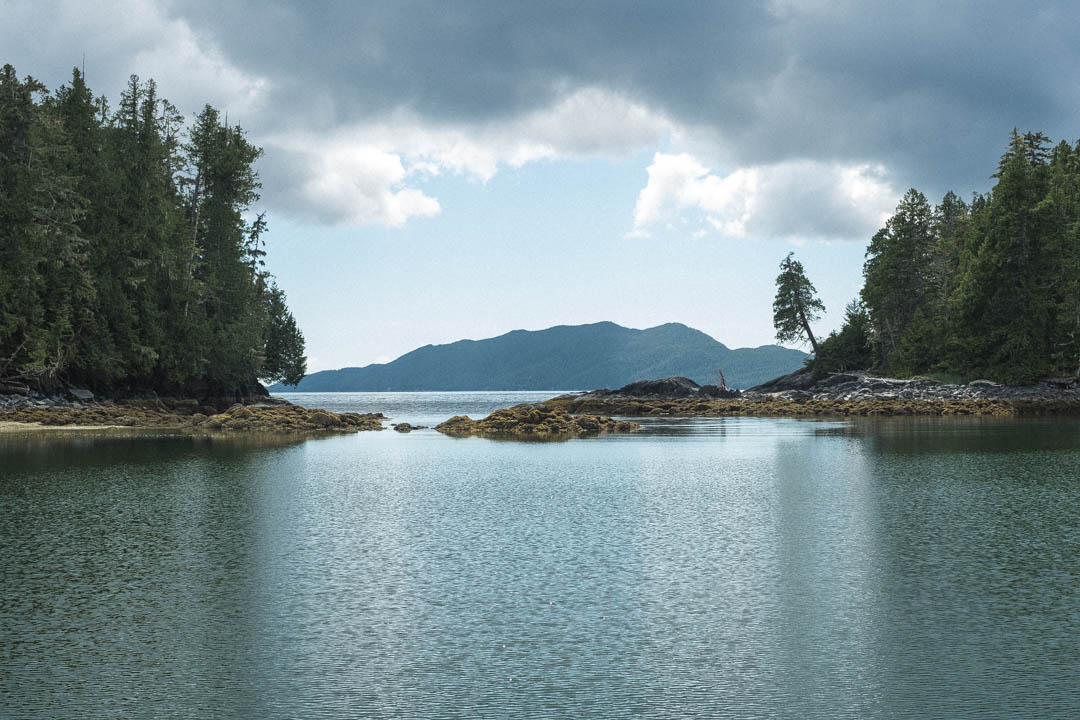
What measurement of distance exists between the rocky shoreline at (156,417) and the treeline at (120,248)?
196cm

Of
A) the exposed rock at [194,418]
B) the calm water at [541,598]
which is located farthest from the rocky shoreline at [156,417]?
the calm water at [541,598]

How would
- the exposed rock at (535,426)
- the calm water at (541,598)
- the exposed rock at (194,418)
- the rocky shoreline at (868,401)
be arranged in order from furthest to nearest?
1. the rocky shoreline at (868,401)
2. the exposed rock at (535,426)
3. the exposed rock at (194,418)
4. the calm water at (541,598)

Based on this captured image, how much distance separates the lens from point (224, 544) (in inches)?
520

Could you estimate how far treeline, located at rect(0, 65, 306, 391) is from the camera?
5144 centimetres

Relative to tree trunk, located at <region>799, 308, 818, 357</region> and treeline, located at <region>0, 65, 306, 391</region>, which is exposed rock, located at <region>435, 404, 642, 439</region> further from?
tree trunk, located at <region>799, 308, 818, 357</region>

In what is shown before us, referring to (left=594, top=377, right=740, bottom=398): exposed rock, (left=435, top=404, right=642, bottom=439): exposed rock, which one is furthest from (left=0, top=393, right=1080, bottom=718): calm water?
(left=594, top=377, right=740, bottom=398): exposed rock

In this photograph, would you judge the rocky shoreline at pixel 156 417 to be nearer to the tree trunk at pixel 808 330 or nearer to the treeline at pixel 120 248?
the treeline at pixel 120 248

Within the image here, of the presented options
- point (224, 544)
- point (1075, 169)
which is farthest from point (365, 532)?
point (1075, 169)

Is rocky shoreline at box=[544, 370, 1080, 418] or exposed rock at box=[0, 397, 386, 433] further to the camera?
rocky shoreline at box=[544, 370, 1080, 418]

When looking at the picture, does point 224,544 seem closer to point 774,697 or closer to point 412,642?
point 412,642

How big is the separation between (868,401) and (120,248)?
56523 mm

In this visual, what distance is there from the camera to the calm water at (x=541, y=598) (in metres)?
Answer: 6.65

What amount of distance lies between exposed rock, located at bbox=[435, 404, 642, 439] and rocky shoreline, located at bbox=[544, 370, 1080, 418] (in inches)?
785

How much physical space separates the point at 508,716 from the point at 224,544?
8.37 m
